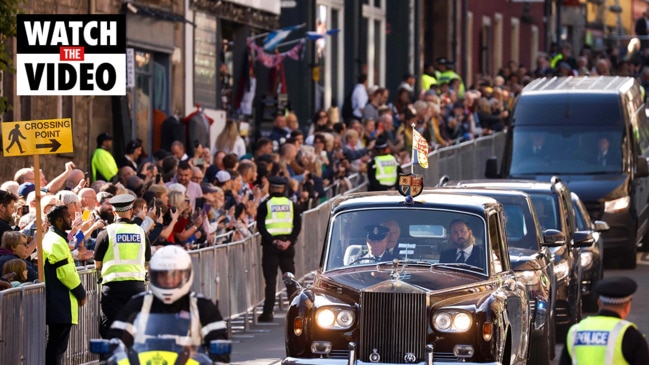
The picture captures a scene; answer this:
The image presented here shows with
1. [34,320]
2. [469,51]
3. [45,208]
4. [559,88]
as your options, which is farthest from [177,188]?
[469,51]

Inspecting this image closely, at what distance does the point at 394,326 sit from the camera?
14.1m

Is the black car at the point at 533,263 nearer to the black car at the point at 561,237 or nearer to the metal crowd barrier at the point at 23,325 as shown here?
the black car at the point at 561,237

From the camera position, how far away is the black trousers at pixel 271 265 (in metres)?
22.5

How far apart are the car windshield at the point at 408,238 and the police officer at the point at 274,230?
7.10m

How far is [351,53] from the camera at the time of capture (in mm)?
44438

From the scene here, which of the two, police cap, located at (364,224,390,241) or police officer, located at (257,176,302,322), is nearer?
police cap, located at (364,224,390,241)

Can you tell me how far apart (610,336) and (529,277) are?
24.3 feet

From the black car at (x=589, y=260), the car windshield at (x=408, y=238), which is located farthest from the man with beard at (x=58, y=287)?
the black car at (x=589, y=260)

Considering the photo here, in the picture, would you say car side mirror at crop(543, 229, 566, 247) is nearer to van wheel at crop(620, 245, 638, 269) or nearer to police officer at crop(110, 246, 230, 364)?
police officer at crop(110, 246, 230, 364)

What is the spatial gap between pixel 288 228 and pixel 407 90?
13462 mm

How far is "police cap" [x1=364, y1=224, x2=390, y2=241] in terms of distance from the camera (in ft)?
49.6

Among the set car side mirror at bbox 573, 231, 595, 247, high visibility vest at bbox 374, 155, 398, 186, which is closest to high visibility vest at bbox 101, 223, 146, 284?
car side mirror at bbox 573, 231, 595, 247

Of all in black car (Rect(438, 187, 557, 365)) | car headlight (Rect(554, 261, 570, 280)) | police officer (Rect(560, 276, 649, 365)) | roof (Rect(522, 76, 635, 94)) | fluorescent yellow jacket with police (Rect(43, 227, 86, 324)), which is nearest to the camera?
police officer (Rect(560, 276, 649, 365))

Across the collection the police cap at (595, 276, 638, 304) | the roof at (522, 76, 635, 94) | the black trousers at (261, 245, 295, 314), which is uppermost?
the roof at (522, 76, 635, 94)
